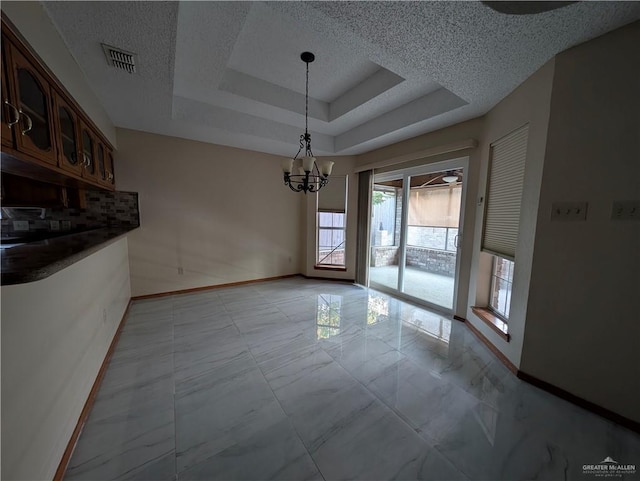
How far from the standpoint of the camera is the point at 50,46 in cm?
150

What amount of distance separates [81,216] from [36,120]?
2.46 metres

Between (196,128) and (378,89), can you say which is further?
(196,128)

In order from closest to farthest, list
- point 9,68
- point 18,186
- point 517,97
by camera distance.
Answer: point 9,68
point 18,186
point 517,97

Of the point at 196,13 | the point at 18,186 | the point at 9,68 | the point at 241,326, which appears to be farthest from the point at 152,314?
the point at 196,13

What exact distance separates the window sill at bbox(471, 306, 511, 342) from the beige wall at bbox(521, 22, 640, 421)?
1.12 ft

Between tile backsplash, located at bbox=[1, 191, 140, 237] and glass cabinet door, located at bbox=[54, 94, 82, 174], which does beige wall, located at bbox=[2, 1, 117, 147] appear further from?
tile backsplash, located at bbox=[1, 191, 140, 237]

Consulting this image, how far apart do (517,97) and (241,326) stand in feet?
12.2

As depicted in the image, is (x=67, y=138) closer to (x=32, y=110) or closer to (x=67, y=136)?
(x=67, y=136)

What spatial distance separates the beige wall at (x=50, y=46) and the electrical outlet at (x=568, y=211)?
136 inches

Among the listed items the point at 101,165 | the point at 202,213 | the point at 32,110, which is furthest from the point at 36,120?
the point at 202,213

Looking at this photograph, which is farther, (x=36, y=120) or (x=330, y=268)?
(x=330, y=268)

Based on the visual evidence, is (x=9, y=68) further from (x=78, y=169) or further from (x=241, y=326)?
(x=241, y=326)

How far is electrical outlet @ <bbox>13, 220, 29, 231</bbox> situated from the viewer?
2.36 m

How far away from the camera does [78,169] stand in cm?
191
